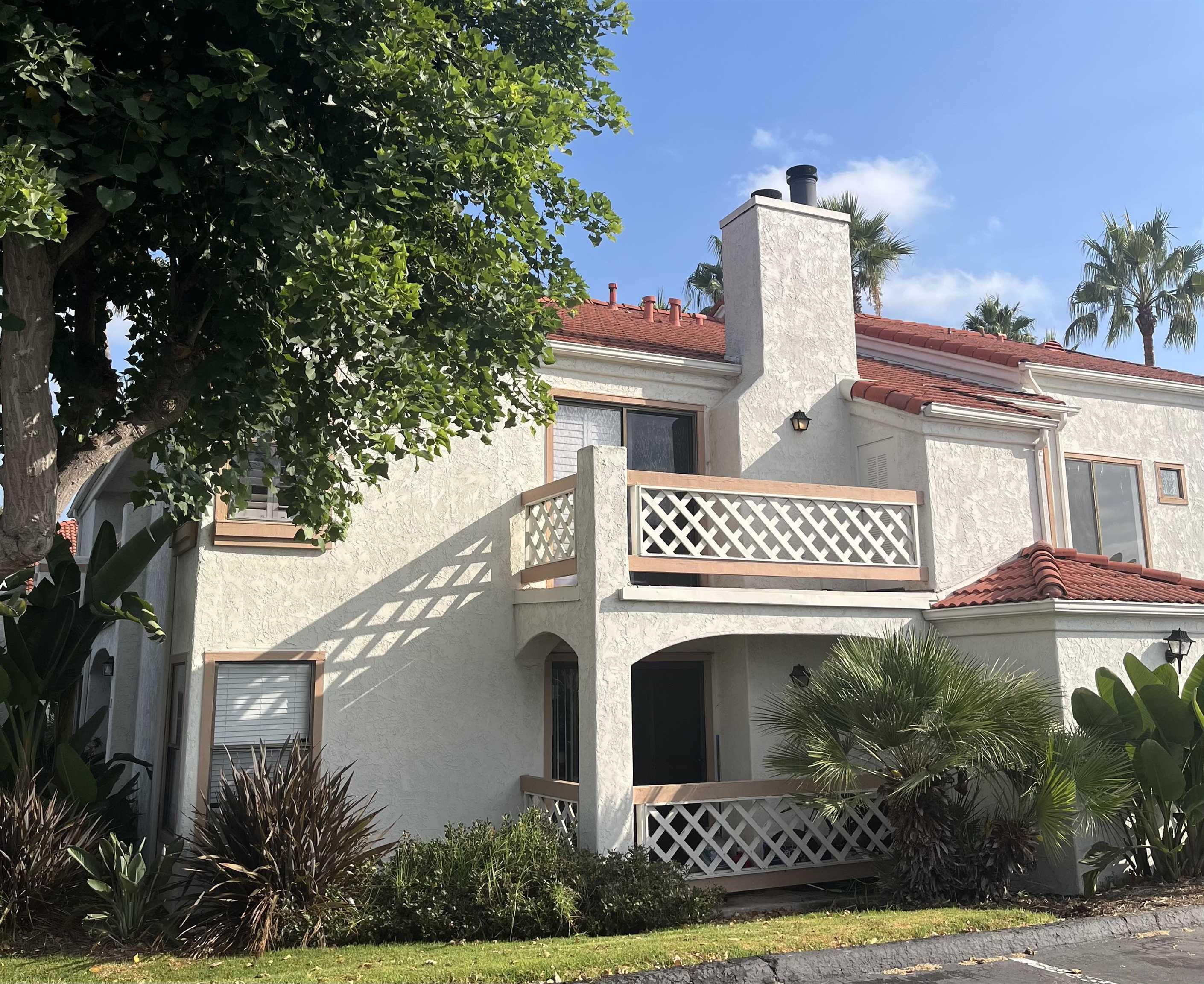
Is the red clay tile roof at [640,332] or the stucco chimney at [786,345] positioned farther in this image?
the stucco chimney at [786,345]

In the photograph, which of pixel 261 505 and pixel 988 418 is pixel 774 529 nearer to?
pixel 988 418

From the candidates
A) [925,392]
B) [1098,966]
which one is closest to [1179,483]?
[925,392]

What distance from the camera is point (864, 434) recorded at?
14227mm


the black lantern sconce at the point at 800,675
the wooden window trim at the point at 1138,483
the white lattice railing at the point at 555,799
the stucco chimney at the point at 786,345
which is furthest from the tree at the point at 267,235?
the wooden window trim at the point at 1138,483

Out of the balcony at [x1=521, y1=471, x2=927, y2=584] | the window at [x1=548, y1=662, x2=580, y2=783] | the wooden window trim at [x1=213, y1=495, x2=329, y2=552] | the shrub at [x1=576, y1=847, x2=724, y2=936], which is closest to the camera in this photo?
the shrub at [x1=576, y1=847, x2=724, y2=936]

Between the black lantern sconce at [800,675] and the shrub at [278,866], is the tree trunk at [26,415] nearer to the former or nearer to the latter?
the shrub at [278,866]

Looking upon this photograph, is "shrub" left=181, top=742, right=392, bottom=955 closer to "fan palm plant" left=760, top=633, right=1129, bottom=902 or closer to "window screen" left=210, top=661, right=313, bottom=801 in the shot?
"window screen" left=210, top=661, right=313, bottom=801

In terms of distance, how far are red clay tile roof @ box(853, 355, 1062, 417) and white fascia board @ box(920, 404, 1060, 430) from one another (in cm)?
6

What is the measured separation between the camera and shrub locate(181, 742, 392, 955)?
898 centimetres

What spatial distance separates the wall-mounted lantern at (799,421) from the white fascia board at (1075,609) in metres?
3.24

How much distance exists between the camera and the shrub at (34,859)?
9.70 metres

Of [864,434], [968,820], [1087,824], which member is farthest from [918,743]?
[864,434]

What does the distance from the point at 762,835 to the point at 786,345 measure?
22.1 feet

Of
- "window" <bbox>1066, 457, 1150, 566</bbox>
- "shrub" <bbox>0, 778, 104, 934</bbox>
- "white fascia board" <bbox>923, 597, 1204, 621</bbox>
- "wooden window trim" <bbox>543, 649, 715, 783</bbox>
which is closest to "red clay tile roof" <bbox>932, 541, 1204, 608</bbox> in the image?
"white fascia board" <bbox>923, 597, 1204, 621</bbox>
